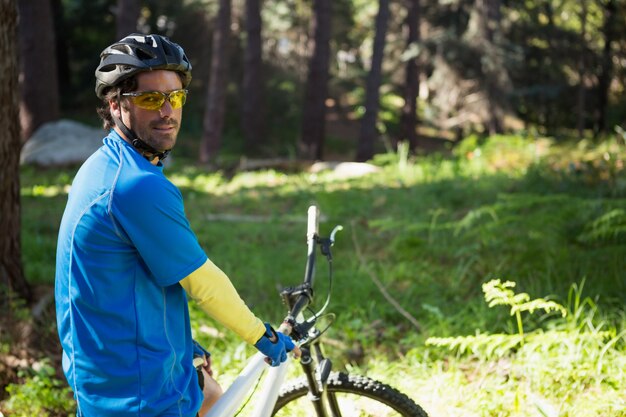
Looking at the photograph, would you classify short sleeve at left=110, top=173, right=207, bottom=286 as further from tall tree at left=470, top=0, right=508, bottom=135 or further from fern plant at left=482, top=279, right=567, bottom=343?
tall tree at left=470, top=0, right=508, bottom=135

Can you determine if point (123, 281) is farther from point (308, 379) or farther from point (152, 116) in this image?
point (308, 379)

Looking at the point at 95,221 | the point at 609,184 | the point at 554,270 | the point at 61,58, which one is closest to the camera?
the point at 95,221

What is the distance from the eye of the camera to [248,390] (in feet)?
9.46

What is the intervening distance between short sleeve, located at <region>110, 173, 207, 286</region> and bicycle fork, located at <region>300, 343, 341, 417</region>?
3.52ft

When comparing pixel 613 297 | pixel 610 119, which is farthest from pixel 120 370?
pixel 610 119

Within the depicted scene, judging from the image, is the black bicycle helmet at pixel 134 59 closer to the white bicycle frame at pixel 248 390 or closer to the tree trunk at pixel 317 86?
the white bicycle frame at pixel 248 390

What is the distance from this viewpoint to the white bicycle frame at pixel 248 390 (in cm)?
279

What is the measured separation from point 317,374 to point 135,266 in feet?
4.21

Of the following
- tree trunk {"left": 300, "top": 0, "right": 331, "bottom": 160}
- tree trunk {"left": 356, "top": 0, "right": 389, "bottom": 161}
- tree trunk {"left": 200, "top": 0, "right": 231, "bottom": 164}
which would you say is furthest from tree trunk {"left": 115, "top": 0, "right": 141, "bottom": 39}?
tree trunk {"left": 356, "top": 0, "right": 389, "bottom": 161}

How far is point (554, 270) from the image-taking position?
650 centimetres

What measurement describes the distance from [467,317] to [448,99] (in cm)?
1720

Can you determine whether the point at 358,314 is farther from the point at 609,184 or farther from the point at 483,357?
the point at 609,184

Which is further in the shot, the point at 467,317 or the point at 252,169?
the point at 252,169

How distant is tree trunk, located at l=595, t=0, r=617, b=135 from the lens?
22.4 m
